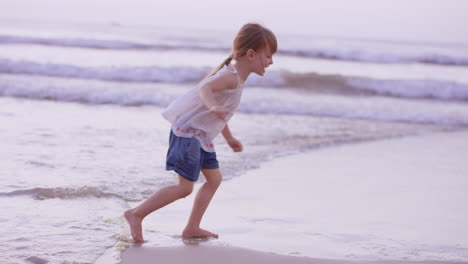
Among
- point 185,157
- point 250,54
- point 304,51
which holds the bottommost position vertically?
point 185,157

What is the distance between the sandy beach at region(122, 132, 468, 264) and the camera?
2.91 m

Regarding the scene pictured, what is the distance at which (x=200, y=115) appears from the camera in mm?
2973

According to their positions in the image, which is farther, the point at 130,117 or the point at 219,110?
the point at 130,117

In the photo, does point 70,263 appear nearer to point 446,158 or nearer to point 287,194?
point 287,194

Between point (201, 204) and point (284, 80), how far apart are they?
1102 cm

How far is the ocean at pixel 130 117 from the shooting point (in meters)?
3.42

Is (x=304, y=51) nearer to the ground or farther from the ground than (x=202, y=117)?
farther from the ground

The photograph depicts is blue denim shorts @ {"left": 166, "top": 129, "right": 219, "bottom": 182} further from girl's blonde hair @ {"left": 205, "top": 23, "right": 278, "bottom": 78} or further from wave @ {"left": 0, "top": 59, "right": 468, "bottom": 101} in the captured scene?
wave @ {"left": 0, "top": 59, "right": 468, "bottom": 101}

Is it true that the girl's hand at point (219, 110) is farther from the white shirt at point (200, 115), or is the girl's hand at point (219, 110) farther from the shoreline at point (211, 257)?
the shoreline at point (211, 257)

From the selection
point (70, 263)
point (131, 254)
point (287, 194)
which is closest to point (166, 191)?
point (131, 254)

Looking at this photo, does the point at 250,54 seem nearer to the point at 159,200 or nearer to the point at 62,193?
the point at 159,200

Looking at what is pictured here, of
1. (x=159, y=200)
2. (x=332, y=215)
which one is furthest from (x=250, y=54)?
(x=332, y=215)

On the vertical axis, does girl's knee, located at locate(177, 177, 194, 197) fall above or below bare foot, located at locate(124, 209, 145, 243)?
above

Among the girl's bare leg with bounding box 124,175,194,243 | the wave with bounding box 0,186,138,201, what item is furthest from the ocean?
the girl's bare leg with bounding box 124,175,194,243
